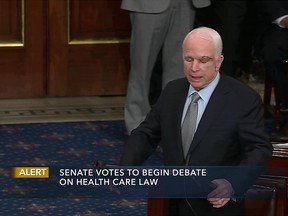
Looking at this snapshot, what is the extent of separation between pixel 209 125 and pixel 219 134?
5 cm

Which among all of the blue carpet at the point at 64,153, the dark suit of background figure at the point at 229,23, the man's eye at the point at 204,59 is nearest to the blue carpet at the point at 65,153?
the blue carpet at the point at 64,153

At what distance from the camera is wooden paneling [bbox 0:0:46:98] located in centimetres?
779

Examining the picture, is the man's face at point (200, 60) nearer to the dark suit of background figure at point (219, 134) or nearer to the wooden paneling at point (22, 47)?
the dark suit of background figure at point (219, 134)

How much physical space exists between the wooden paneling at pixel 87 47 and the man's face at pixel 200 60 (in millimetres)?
3990

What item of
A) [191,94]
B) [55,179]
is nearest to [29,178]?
[55,179]

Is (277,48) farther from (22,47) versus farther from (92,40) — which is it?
(22,47)

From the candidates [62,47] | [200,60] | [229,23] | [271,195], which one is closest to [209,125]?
[200,60]

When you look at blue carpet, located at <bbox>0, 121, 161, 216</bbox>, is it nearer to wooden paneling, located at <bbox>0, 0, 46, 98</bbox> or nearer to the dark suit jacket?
wooden paneling, located at <bbox>0, 0, 46, 98</bbox>

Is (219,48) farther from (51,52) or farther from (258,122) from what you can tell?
(51,52)

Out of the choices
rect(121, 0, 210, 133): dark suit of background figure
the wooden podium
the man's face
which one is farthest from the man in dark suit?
rect(121, 0, 210, 133): dark suit of background figure

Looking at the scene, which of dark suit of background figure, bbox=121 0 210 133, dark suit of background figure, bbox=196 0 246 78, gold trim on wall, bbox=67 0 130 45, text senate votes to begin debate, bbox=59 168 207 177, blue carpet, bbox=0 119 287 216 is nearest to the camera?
text senate votes to begin debate, bbox=59 168 207 177

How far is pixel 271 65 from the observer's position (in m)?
7.13

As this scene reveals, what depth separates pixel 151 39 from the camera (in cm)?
686

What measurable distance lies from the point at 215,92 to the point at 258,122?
8.7 inches
